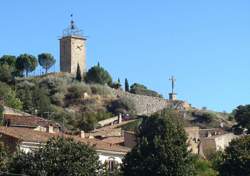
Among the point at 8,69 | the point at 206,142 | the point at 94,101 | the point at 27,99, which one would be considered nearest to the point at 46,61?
the point at 8,69

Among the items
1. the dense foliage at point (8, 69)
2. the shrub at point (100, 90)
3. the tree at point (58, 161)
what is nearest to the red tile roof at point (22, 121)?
the tree at point (58, 161)

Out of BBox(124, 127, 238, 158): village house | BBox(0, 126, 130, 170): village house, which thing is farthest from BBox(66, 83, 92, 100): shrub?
BBox(0, 126, 130, 170): village house

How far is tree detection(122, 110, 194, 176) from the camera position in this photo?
56.5 meters

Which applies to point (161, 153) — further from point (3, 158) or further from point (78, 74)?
point (78, 74)

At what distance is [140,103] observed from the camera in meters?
138

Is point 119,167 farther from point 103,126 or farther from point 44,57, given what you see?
point 44,57

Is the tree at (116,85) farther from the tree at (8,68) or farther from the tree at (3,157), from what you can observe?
the tree at (3,157)

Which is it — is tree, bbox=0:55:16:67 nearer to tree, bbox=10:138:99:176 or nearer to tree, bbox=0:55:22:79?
tree, bbox=0:55:22:79

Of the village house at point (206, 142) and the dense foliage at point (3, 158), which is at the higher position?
the village house at point (206, 142)

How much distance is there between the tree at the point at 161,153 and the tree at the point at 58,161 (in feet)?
14.4

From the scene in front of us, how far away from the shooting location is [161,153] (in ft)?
187

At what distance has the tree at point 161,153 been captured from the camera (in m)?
56.5

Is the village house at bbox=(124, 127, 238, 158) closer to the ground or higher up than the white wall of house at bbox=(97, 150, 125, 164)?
higher up

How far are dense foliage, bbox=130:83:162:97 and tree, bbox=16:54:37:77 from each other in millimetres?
18344
